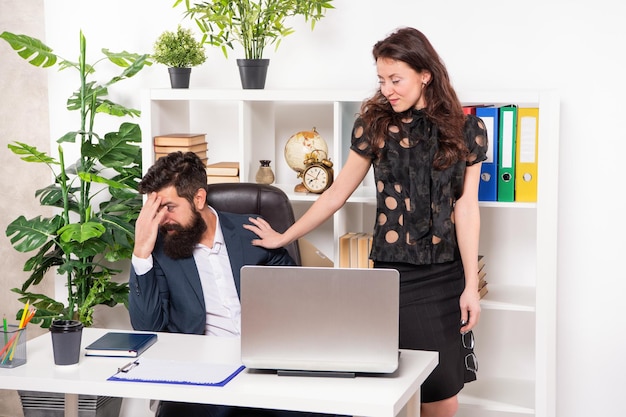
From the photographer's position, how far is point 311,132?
379 cm

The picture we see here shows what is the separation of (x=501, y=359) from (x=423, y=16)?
156 cm

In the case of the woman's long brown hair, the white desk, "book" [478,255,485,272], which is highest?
the woman's long brown hair

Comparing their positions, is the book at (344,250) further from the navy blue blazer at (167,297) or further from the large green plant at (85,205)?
the large green plant at (85,205)

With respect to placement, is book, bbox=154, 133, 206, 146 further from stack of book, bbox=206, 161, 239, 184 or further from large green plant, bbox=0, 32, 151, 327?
large green plant, bbox=0, 32, 151, 327

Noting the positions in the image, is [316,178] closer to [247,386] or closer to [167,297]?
[167,297]

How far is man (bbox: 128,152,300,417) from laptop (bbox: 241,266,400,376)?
52 cm

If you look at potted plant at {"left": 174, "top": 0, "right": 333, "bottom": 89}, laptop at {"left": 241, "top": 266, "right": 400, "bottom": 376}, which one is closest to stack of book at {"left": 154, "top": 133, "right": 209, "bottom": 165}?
potted plant at {"left": 174, "top": 0, "right": 333, "bottom": 89}

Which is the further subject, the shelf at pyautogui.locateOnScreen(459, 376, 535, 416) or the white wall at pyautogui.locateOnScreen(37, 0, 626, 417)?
the white wall at pyautogui.locateOnScreen(37, 0, 626, 417)

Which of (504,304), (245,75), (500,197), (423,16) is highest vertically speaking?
(423,16)

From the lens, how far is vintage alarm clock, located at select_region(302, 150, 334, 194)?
3.67 m

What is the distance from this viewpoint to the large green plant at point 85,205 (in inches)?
157

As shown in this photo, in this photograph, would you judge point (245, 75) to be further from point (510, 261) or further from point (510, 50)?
point (510, 261)

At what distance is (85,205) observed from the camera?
414 cm

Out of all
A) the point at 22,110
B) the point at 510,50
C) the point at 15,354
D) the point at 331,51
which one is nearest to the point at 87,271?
the point at 22,110
